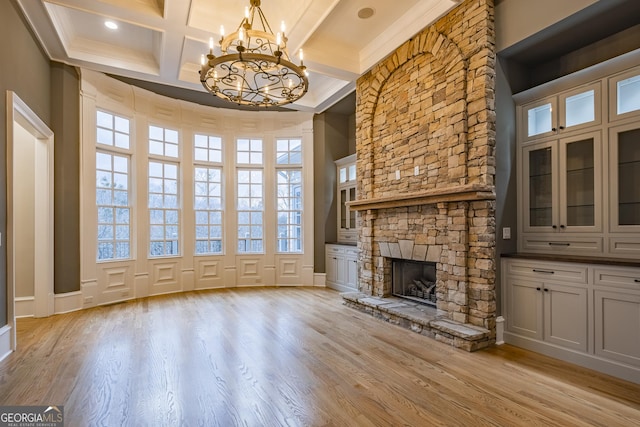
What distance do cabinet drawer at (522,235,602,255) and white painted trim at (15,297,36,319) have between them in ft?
21.3

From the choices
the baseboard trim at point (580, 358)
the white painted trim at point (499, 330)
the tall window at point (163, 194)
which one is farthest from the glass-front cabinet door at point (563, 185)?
the tall window at point (163, 194)

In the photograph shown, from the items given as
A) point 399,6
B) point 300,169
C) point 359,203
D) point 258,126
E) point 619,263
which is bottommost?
point 619,263

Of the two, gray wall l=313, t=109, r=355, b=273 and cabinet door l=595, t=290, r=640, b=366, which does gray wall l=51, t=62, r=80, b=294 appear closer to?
gray wall l=313, t=109, r=355, b=273

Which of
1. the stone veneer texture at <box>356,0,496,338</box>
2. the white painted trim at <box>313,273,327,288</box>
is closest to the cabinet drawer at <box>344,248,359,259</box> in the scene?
the stone veneer texture at <box>356,0,496,338</box>

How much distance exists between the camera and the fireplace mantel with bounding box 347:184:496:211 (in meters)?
3.56

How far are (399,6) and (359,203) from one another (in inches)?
107

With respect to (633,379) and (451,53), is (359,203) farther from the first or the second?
(633,379)

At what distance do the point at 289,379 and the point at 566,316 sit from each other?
8.71 feet

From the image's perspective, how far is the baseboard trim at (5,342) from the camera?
323 centimetres

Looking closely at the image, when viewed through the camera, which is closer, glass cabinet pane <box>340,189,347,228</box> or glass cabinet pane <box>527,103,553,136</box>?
glass cabinet pane <box>527,103,553,136</box>

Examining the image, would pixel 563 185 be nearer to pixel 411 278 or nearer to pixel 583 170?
pixel 583 170

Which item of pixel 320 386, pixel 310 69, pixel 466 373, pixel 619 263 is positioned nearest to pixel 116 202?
pixel 310 69

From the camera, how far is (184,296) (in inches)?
243
